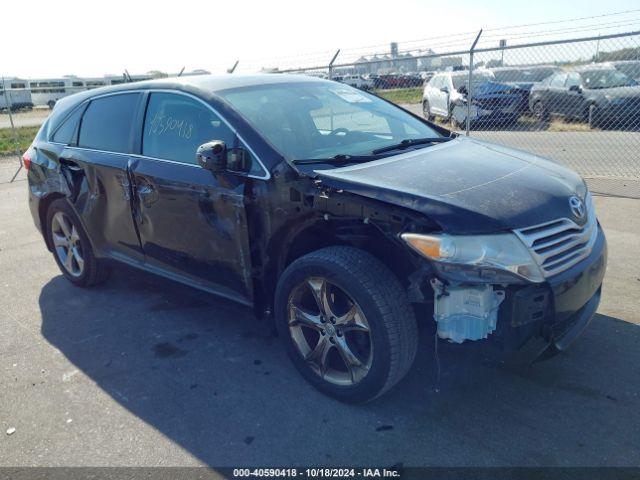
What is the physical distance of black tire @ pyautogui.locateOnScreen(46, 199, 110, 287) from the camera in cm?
467

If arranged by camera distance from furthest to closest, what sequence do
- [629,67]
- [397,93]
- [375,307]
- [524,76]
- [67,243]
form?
[397,93] → [524,76] → [629,67] → [67,243] → [375,307]

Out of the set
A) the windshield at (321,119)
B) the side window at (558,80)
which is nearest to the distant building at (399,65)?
the side window at (558,80)

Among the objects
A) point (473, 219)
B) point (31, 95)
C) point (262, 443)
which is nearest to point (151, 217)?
point (262, 443)

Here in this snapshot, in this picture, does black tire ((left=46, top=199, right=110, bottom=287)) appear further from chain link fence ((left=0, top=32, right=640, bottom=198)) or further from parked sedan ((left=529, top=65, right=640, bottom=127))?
parked sedan ((left=529, top=65, right=640, bottom=127))

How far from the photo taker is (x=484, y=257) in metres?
2.51

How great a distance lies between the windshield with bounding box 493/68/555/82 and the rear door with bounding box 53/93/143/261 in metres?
9.53

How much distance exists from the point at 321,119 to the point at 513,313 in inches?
78.3

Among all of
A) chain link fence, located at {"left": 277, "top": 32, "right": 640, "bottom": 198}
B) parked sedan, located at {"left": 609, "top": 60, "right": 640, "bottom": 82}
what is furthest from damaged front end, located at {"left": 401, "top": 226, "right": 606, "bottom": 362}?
parked sedan, located at {"left": 609, "top": 60, "right": 640, "bottom": 82}

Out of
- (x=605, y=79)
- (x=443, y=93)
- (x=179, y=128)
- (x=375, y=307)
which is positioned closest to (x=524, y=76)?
(x=605, y=79)

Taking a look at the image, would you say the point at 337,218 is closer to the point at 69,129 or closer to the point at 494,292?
the point at 494,292

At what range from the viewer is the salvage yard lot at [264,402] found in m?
2.66

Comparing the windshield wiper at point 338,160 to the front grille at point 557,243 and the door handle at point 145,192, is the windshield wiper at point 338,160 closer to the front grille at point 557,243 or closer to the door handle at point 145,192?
the front grille at point 557,243

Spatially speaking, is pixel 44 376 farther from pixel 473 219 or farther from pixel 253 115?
pixel 473 219

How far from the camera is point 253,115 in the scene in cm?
347
